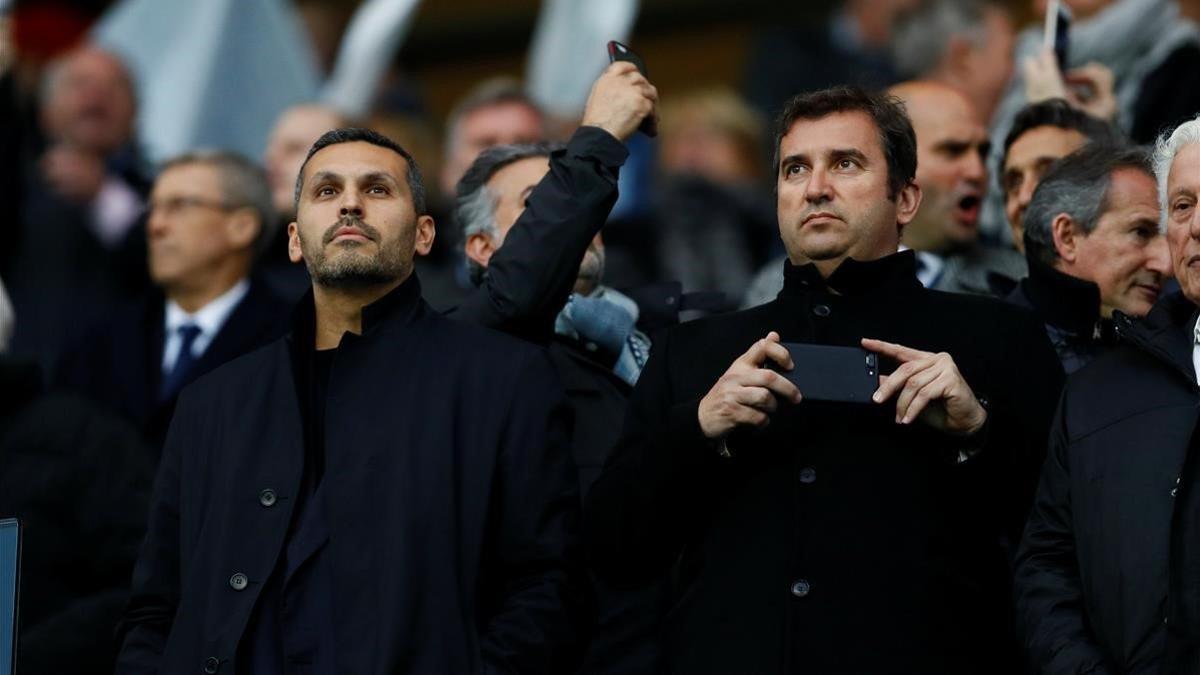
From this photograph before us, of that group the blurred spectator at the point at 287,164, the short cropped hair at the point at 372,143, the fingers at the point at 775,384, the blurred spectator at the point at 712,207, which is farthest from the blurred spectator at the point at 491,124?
the fingers at the point at 775,384

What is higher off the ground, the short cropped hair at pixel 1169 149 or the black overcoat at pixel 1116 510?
the short cropped hair at pixel 1169 149

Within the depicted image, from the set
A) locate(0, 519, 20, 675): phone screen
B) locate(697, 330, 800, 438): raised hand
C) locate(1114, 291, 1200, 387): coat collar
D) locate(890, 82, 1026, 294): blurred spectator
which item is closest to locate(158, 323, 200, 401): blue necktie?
locate(0, 519, 20, 675): phone screen

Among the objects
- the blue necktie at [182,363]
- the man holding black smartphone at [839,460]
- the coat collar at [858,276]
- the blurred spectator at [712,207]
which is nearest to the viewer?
the man holding black smartphone at [839,460]

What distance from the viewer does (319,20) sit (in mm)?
13992

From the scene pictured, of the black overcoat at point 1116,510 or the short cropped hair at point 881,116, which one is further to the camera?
the short cropped hair at point 881,116

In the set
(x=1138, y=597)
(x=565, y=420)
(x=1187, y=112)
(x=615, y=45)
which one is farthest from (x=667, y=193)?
(x=1138, y=597)

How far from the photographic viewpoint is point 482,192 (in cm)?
755

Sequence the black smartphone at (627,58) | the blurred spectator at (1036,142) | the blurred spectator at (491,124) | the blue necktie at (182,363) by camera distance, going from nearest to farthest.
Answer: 1. the black smartphone at (627,58)
2. the blurred spectator at (1036,142)
3. the blue necktie at (182,363)
4. the blurred spectator at (491,124)

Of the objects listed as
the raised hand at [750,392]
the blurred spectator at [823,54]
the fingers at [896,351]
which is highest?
the blurred spectator at [823,54]

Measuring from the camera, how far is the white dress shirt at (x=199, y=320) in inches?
346

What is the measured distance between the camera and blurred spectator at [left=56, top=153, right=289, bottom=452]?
339 inches

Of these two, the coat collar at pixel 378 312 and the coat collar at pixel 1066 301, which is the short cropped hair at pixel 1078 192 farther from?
the coat collar at pixel 378 312

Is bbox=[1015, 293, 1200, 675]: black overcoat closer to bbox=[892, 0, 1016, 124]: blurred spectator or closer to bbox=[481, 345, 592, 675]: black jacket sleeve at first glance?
bbox=[481, 345, 592, 675]: black jacket sleeve

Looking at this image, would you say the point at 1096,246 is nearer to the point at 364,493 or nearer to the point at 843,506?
the point at 843,506
